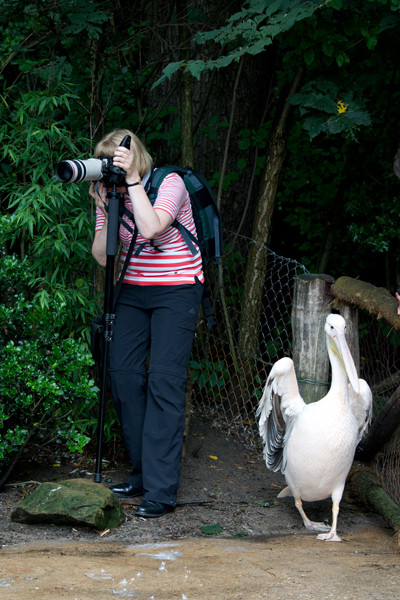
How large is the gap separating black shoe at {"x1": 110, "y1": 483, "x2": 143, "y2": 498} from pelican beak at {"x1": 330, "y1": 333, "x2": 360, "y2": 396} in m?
1.32

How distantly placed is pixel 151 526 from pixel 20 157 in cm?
224

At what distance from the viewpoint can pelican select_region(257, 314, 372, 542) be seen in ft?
12.1

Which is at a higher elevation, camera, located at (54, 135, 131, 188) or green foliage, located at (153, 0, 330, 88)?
green foliage, located at (153, 0, 330, 88)

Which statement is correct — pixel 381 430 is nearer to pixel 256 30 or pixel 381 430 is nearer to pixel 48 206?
pixel 48 206

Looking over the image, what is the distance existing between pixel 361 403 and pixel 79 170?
178 centimetres

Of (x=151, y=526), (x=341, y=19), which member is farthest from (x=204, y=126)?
(x=151, y=526)

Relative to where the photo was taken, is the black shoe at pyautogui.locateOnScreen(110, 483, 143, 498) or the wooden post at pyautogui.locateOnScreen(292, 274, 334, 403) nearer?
the black shoe at pyautogui.locateOnScreen(110, 483, 143, 498)

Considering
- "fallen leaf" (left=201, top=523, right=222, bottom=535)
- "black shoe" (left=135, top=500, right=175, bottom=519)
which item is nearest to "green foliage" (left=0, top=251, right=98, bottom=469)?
"black shoe" (left=135, top=500, right=175, bottom=519)

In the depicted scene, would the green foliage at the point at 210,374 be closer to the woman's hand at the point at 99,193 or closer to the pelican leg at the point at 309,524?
the pelican leg at the point at 309,524

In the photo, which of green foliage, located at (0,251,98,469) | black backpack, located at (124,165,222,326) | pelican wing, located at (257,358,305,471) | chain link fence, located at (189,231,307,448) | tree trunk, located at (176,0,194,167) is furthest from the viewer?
chain link fence, located at (189,231,307,448)

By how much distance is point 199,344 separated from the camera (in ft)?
18.9

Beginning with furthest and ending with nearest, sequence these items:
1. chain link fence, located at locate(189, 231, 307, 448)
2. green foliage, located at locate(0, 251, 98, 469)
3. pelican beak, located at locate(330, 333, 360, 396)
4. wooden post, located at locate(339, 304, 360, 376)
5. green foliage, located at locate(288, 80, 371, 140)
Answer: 1. chain link fence, located at locate(189, 231, 307, 448)
2. green foliage, located at locate(288, 80, 371, 140)
3. wooden post, located at locate(339, 304, 360, 376)
4. green foliage, located at locate(0, 251, 98, 469)
5. pelican beak, located at locate(330, 333, 360, 396)

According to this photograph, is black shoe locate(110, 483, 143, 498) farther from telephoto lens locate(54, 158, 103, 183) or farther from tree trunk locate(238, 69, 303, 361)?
tree trunk locate(238, 69, 303, 361)

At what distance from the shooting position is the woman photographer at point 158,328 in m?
3.89
